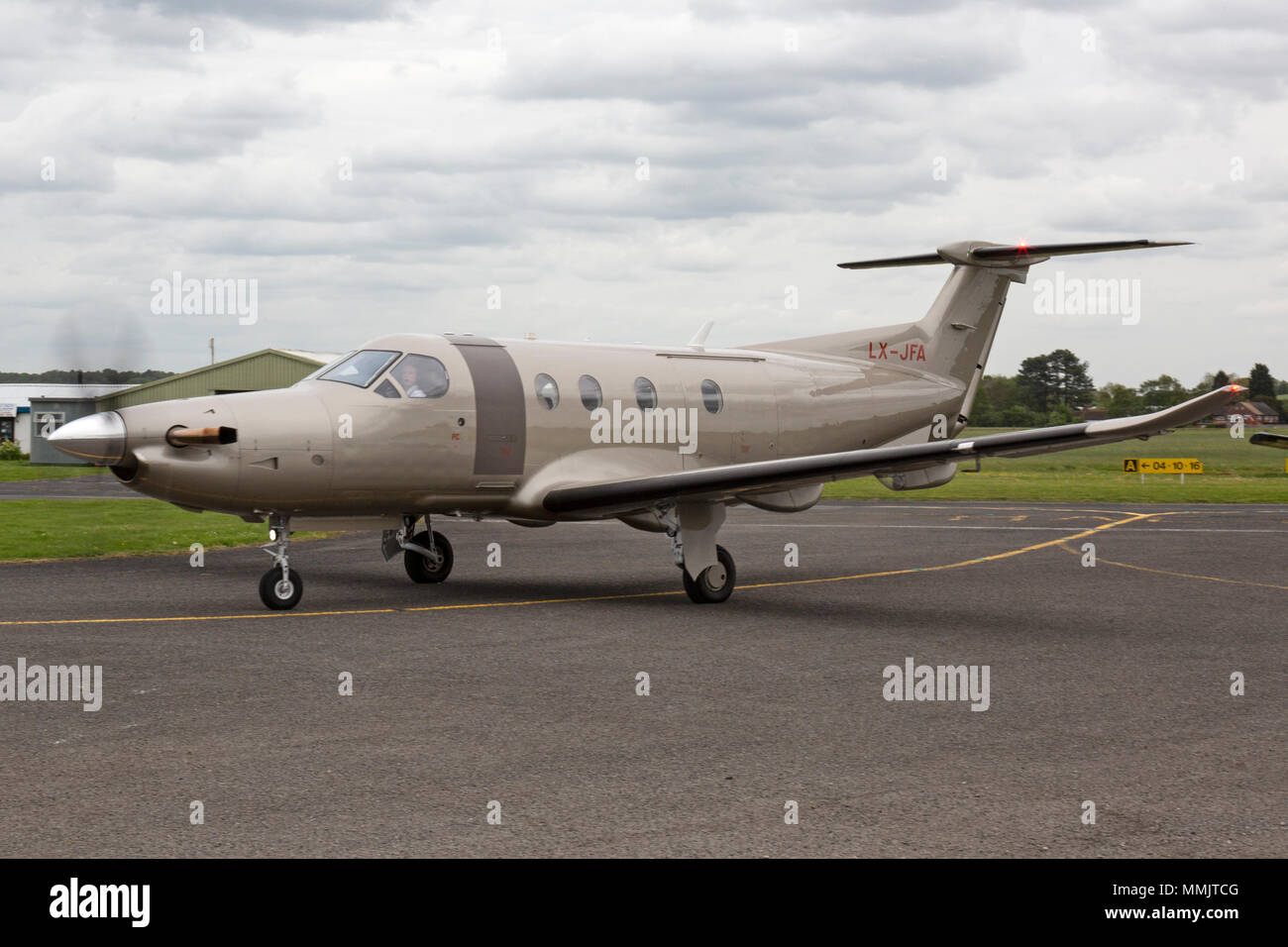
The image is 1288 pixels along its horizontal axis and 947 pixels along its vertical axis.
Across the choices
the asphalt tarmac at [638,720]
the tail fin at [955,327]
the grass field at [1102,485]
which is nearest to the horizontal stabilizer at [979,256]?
the tail fin at [955,327]

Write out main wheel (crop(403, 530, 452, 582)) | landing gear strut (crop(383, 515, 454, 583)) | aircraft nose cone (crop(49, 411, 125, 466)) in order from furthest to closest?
1. main wheel (crop(403, 530, 452, 582))
2. landing gear strut (crop(383, 515, 454, 583))
3. aircraft nose cone (crop(49, 411, 125, 466))

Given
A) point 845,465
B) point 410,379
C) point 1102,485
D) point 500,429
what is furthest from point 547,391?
point 1102,485

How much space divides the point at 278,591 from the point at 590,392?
15.3 feet

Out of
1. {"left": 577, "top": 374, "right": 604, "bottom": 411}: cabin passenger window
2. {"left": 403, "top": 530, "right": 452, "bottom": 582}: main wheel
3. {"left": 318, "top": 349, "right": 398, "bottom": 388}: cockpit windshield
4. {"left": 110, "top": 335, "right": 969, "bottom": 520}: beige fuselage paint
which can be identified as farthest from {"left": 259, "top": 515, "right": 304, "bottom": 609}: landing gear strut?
{"left": 577, "top": 374, "right": 604, "bottom": 411}: cabin passenger window

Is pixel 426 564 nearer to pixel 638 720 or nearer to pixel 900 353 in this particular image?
pixel 900 353

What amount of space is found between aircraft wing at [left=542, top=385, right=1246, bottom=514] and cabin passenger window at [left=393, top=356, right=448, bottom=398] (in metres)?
1.87

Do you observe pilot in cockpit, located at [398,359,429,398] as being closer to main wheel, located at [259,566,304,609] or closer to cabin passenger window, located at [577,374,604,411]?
cabin passenger window, located at [577,374,604,411]

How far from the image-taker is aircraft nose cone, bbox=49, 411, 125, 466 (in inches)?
494

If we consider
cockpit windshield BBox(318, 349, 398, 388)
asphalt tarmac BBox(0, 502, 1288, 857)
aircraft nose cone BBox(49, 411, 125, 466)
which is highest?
cockpit windshield BBox(318, 349, 398, 388)

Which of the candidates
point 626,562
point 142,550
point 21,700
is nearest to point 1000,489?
point 626,562

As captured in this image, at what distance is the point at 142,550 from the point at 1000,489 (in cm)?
3209

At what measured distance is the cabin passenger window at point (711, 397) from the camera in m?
17.3

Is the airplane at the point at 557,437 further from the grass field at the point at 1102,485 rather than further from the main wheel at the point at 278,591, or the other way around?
the grass field at the point at 1102,485
